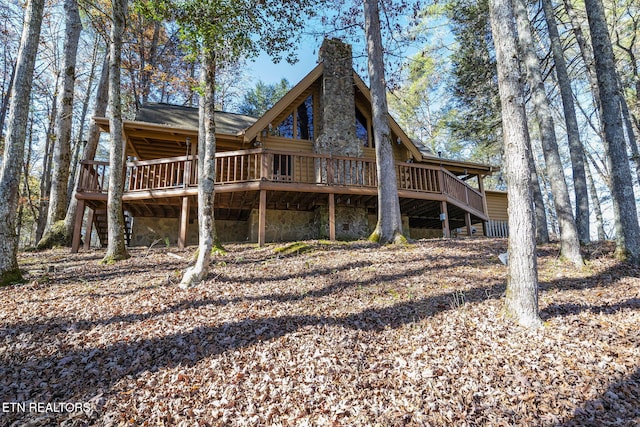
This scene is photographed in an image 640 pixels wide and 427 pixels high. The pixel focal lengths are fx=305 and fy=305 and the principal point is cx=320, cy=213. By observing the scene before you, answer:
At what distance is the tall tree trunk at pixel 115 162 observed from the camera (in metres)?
7.43

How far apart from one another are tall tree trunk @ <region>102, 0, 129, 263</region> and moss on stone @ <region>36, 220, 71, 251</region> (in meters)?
4.91

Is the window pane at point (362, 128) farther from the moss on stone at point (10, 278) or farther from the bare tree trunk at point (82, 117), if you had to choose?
the bare tree trunk at point (82, 117)

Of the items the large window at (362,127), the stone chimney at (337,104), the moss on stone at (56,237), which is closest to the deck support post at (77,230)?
the moss on stone at (56,237)

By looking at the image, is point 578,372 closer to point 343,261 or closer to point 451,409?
point 451,409

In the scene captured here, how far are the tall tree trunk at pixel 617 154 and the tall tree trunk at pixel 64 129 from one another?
15.7m

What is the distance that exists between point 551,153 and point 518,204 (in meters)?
4.29

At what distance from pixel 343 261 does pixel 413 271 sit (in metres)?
1.48

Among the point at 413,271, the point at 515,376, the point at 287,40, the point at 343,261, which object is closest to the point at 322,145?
the point at 287,40

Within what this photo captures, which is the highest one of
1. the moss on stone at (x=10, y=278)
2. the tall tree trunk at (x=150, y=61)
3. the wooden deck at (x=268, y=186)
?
the tall tree trunk at (x=150, y=61)

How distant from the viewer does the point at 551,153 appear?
269 inches

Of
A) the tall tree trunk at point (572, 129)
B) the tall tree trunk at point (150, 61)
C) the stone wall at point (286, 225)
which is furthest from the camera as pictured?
the tall tree trunk at point (150, 61)

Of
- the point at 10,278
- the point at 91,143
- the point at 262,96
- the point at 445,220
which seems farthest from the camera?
the point at 262,96

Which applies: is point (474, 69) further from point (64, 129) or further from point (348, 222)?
point (64, 129)

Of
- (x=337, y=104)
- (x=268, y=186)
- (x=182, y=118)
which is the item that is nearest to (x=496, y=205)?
(x=337, y=104)
